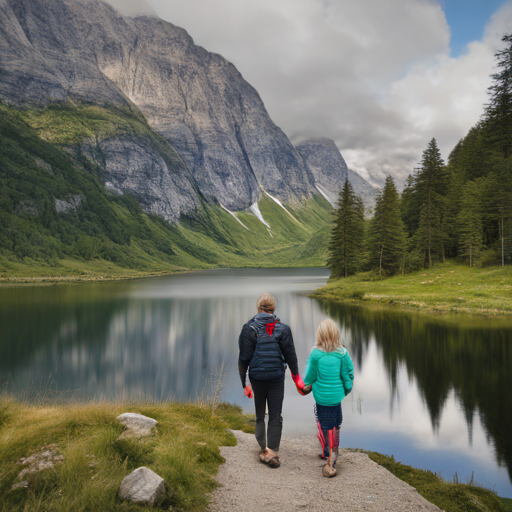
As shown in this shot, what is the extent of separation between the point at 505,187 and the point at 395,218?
51.1 feet

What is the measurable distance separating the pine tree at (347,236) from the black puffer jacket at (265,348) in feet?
197

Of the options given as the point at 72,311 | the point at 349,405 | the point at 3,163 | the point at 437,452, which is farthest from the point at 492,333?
the point at 3,163

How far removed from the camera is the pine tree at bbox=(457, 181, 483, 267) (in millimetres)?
52188

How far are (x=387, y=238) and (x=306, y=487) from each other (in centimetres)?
5718

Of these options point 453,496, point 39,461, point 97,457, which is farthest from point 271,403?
point 39,461

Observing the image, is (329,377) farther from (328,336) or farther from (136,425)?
(136,425)

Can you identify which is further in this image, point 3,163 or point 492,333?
point 3,163

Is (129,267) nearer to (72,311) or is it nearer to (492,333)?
(72,311)

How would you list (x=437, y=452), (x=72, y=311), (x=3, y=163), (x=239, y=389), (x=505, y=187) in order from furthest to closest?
(x=3, y=163)
(x=505, y=187)
(x=72, y=311)
(x=239, y=389)
(x=437, y=452)

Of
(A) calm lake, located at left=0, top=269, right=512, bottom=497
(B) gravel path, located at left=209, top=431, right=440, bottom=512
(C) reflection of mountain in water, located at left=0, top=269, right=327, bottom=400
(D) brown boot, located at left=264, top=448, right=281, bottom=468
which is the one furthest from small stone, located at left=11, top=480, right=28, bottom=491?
(C) reflection of mountain in water, located at left=0, top=269, right=327, bottom=400

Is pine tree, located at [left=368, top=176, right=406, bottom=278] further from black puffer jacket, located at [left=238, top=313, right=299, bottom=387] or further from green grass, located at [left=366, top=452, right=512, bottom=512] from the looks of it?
black puffer jacket, located at [left=238, top=313, right=299, bottom=387]

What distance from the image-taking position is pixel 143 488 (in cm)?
608

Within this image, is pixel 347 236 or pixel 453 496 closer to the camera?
pixel 453 496

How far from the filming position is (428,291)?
153ft
